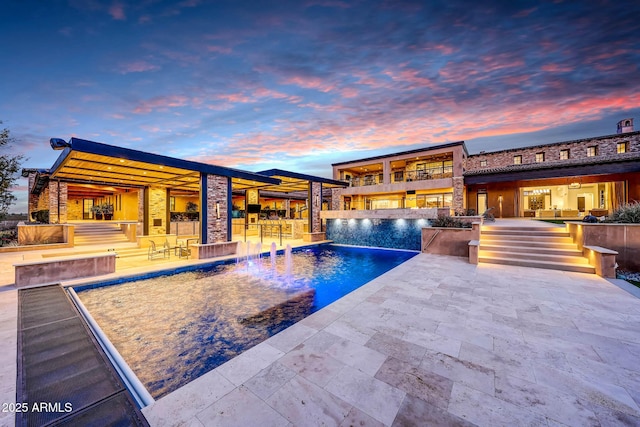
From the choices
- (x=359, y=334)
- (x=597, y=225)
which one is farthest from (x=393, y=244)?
(x=359, y=334)

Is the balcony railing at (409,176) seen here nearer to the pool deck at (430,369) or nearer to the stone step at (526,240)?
the stone step at (526,240)

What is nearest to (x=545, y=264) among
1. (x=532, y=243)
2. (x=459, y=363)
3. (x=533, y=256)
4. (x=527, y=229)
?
(x=533, y=256)

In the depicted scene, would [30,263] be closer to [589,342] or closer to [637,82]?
[589,342]

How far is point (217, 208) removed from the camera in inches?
457

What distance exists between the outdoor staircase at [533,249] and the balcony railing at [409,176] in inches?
464

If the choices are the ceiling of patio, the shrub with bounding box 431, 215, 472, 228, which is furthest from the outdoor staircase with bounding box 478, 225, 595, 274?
the ceiling of patio

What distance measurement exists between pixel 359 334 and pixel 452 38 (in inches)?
486

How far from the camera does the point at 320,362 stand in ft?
10.6

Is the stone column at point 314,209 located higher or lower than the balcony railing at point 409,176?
lower

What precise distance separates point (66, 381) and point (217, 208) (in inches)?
365

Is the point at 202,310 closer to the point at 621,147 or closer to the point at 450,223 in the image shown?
the point at 450,223

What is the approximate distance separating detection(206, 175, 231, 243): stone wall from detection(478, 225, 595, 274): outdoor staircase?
12124mm

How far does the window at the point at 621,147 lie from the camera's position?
62.3 feet

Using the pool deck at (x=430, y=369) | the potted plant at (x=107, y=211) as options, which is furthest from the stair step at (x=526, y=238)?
the potted plant at (x=107, y=211)
